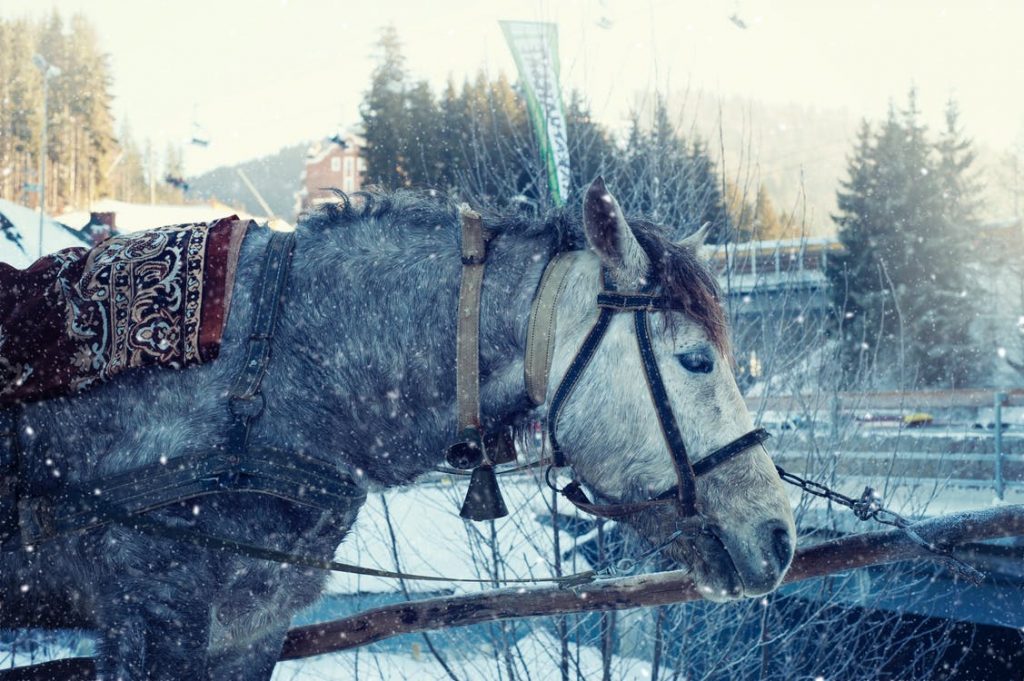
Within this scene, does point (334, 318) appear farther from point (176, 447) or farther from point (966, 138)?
point (966, 138)

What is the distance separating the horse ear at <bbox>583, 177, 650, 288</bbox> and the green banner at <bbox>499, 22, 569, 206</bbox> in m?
3.63

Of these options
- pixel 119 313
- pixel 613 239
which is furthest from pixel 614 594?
pixel 119 313

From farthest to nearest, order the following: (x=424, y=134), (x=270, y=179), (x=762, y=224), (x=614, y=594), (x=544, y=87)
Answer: (x=270, y=179)
(x=424, y=134)
(x=762, y=224)
(x=544, y=87)
(x=614, y=594)

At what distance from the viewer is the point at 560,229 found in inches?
82.9

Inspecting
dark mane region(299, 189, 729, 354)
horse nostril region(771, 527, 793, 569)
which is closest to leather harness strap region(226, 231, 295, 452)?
dark mane region(299, 189, 729, 354)

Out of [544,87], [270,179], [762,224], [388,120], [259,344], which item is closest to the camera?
[259,344]

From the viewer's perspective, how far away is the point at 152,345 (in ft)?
6.15

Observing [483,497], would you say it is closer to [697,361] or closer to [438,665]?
[697,361]

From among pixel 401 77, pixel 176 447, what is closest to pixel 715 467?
pixel 176 447

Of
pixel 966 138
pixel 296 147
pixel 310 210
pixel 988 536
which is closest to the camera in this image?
pixel 310 210

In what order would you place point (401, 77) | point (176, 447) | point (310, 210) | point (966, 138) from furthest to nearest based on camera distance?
point (966, 138) → point (401, 77) → point (310, 210) → point (176, 447)

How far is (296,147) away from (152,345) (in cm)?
7684

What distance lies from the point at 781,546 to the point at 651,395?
1.58 feet

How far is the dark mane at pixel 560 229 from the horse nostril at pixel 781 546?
467 millimetres
